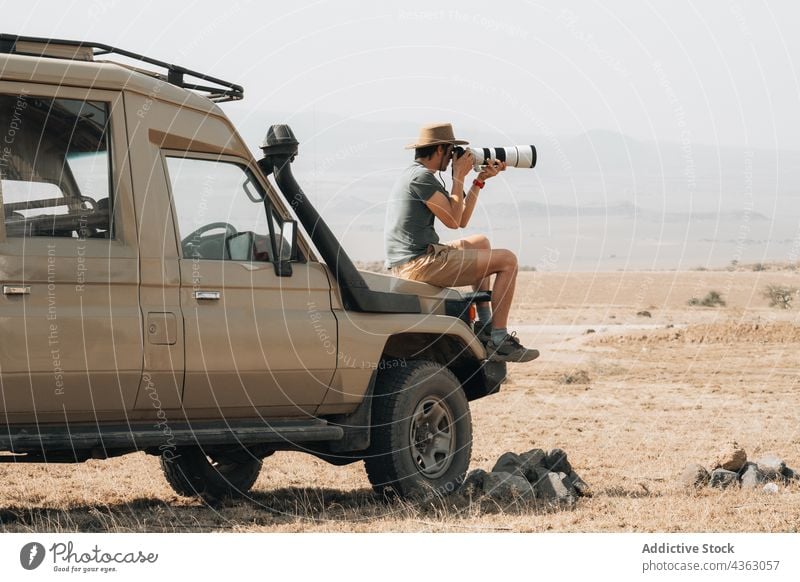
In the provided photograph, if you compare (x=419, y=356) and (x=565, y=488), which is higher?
(x=419, y=356)

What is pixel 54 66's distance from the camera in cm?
709

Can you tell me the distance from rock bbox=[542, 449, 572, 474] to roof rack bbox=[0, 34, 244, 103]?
366cm

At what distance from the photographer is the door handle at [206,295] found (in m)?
7.61

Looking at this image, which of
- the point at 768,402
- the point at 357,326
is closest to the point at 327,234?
the point at 357,326

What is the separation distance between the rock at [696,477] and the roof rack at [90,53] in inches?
175

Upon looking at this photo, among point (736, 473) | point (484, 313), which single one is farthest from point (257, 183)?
point (736, 473)

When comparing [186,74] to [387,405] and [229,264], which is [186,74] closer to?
[229,264]

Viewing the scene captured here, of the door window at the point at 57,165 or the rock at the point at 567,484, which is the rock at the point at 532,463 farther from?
the door window at the point at 57,165

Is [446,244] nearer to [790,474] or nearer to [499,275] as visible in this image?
[499,275]

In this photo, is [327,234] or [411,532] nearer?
[411,532]

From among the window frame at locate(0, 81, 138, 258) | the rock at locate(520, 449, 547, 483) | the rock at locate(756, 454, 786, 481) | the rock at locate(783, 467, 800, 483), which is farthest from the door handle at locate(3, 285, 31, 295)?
the rock at locate(783, 467, 800, 483)

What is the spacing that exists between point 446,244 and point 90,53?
3.05 m

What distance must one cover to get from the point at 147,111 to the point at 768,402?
12.1 meters

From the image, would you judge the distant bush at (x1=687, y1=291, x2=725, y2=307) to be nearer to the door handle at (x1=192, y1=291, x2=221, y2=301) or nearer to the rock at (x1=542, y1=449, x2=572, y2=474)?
the rock at (x1=542, y1=449, x2=572, y2=474)
